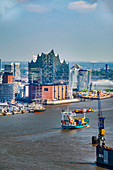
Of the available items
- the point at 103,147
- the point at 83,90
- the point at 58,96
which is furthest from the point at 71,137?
the point at 83,90

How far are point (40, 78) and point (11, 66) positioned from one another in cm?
1126

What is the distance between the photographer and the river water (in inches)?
346

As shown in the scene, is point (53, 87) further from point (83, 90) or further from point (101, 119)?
point (101, 119)

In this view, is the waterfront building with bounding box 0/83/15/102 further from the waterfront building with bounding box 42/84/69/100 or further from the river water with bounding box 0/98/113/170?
the river water with bounding box 0/98/113/170

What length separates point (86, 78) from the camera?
35906mm

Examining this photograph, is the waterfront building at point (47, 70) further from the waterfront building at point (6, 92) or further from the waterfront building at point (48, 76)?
the waterfront building at point (6, 92)

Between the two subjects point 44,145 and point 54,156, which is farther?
point 44,145

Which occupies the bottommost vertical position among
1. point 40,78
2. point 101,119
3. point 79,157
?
point 79,157

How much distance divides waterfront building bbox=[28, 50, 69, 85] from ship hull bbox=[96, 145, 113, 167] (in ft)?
61.2

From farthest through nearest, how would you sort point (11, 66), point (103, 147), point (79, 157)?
1. point (11, 66)
2. point (79, 157)
3. point (103, 147)

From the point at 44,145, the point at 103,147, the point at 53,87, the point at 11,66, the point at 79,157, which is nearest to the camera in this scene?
the point at 103,147

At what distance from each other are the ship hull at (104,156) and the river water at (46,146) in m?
0.16

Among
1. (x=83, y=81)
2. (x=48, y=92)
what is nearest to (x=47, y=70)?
(x=48, y=92)

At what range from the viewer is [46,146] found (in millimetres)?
10406
